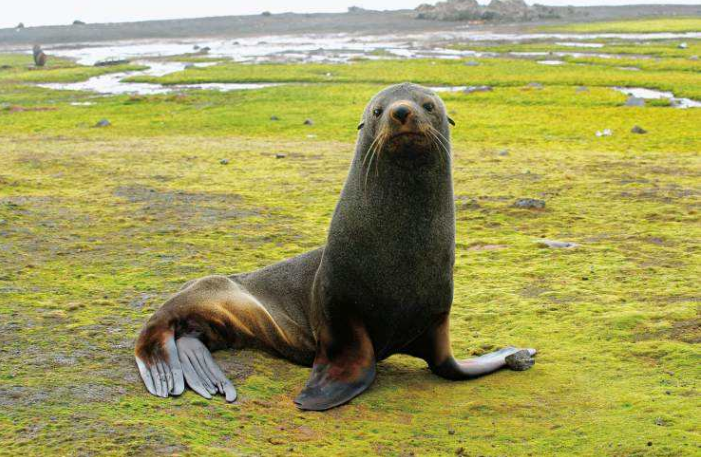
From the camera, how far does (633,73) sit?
112 ft

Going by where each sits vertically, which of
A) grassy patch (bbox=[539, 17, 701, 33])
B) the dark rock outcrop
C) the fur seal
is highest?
the dark rock outcrop

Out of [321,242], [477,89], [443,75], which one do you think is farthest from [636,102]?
[321,242]

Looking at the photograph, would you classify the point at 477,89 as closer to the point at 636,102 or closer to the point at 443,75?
the point at 443,75

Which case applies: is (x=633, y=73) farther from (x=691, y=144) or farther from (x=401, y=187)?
(x=401, y=187)

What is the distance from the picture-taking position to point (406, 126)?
538 cm

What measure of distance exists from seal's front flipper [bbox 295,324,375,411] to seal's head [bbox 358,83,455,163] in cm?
121

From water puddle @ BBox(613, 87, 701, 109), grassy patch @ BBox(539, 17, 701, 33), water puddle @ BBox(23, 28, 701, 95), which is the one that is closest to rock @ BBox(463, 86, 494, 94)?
water puddle @ BBox(613, 87, 701, 109)

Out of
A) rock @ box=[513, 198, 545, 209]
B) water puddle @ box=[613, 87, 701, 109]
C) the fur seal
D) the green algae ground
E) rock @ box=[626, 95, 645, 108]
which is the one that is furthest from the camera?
water puddle @ box=[613, 87, 701, 109]

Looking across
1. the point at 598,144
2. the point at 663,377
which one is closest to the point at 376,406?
the point at 663,377

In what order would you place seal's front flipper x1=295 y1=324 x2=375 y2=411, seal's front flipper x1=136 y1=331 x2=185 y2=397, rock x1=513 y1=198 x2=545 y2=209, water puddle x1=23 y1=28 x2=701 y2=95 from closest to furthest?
seal's front flipper x1=136 y1=331 x2=185 y2=397 → seal's front flipper x1=295 y1=324 x2=375 y2=411 → rock x1=513 y1=198 x2=545 y2=209 → water puddle x1=23 y1=28 x2=701 y2=95

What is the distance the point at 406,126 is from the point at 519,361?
1.87 meters

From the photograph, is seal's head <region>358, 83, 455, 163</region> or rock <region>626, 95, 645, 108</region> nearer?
seal's head <region>358, 83, 455, 163</region>

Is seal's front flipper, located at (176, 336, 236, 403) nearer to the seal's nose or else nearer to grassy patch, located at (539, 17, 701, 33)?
the seal's nose

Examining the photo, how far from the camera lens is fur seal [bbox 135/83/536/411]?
553 centimetres
